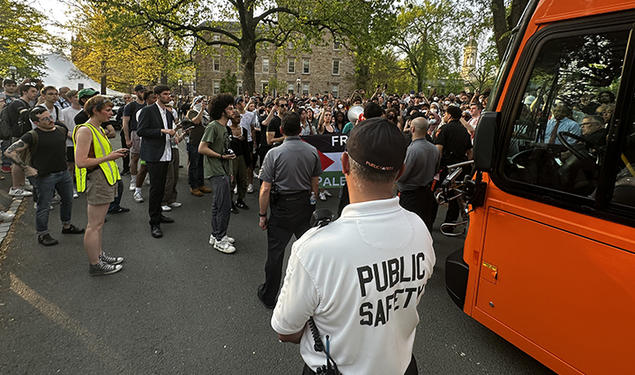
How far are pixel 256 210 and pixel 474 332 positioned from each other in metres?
4.79

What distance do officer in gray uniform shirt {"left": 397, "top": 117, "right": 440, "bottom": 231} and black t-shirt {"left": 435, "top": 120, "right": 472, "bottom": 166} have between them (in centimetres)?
167

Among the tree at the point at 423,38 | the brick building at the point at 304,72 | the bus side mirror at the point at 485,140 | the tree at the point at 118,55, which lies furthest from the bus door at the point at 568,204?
the brick building at the point at 304,72

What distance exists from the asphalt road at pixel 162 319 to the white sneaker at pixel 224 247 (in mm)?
77

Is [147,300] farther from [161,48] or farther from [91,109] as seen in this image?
[161,48]

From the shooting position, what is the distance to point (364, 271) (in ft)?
3.95

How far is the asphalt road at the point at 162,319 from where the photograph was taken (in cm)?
298

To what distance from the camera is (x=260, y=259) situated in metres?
5.04

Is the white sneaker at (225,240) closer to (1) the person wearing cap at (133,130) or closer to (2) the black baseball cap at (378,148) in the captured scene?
(1) the person wearing cap at (133,130)

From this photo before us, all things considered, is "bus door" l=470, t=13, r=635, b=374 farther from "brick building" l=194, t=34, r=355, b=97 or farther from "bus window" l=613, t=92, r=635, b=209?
"brick building" l=194, t=34, r=355, b=97

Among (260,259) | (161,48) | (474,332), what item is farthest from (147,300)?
(161,48)

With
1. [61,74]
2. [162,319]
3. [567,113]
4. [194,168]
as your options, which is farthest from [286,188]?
[61,74]

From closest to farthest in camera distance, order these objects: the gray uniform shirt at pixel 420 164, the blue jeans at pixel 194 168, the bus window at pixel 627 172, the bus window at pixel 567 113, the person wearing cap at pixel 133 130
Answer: the bus window at pixel 627 172, the bus window at pixel 567 113, the gray uniform shirt at pixel 420 164, the person wearing cap at pixel 133 130, the blue jeans at pixel 194 168

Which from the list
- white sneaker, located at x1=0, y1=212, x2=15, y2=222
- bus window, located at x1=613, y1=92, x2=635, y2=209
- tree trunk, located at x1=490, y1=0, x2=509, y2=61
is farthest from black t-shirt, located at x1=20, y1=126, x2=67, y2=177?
tree trunk, located at x1=490, y1=0, x2=509, y2=61

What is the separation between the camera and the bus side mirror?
253 cm
